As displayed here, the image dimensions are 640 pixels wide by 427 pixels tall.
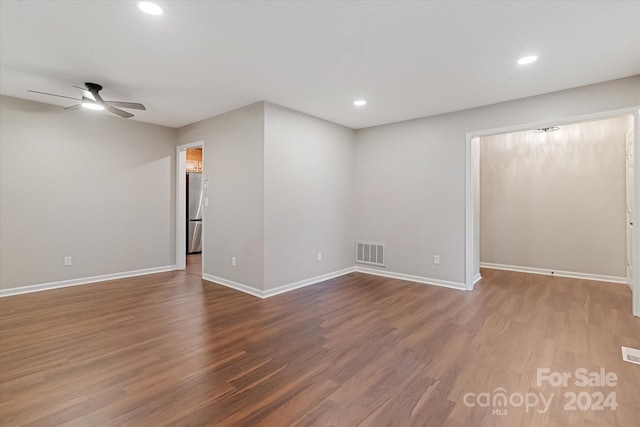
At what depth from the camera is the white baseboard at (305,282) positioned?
4270 mm

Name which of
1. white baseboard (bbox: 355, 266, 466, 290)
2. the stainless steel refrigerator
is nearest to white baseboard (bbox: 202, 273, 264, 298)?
white baseboard (bbox: 355, 266, 466, 290)

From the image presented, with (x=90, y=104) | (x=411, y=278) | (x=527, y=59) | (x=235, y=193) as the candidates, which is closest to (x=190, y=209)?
(x=235, y=193)

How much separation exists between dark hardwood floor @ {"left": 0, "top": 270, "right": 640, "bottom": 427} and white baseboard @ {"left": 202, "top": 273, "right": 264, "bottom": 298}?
9.3 inches

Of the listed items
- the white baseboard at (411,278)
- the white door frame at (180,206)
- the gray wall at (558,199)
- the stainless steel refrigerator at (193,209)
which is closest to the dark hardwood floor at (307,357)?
the white baseboard at (411,278)

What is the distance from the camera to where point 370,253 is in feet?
18.6

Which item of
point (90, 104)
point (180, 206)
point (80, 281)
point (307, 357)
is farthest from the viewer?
point (180, 206)

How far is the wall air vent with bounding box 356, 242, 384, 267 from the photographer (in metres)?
5.52

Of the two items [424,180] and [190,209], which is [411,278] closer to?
[424,180]

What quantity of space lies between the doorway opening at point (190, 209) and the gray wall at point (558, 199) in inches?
216

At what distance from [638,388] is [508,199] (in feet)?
14.2

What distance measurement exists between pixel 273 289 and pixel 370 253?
83.5 inches

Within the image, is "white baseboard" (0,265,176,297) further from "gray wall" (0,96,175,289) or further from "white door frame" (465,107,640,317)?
"white door frame" (465,107,640,317)

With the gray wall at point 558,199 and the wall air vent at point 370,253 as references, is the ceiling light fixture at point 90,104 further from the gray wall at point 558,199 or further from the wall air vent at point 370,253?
the gray wall at point 558,199

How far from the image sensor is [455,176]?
4.63 meters
